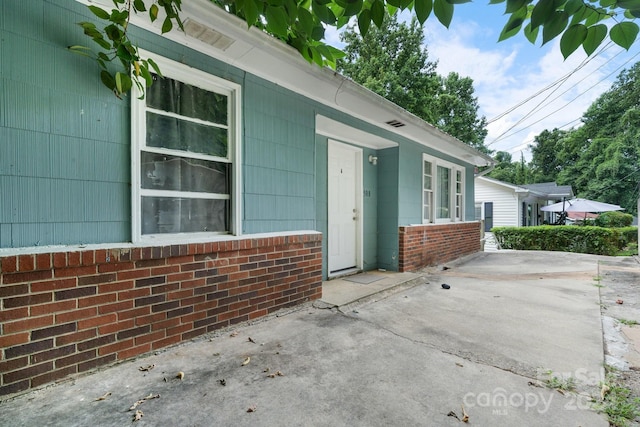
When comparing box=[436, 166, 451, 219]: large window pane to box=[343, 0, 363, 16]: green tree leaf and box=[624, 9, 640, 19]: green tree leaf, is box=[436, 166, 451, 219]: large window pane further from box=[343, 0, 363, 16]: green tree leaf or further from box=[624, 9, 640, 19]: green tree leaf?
box=[343, 0, 363, 16]: green tree leaf

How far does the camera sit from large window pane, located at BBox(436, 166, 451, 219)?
7.06 metres

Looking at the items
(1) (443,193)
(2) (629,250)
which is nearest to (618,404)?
(1) (443,193)

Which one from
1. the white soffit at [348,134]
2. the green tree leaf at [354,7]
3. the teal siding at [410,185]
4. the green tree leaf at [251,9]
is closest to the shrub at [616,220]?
the teal siding at [410,185]

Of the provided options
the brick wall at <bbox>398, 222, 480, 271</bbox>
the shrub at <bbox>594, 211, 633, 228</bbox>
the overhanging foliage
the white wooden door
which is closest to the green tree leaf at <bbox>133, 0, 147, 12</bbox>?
the overhanging foliage

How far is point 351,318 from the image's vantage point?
3.23m

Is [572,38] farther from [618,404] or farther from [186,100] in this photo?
[186,100]

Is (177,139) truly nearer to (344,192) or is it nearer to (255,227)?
(255,227)

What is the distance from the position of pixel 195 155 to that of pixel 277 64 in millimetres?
1294

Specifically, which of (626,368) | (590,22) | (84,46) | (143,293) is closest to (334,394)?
(143,293)

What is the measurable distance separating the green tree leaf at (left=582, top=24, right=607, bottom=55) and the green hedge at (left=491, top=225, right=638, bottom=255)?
38.4 feet

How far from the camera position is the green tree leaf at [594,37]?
1.38 m

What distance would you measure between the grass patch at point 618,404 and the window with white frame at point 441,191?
4.47 m

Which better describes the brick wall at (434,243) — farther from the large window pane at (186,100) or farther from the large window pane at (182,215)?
the large window pane at (186,100)

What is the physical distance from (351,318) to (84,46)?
10.9 ft
